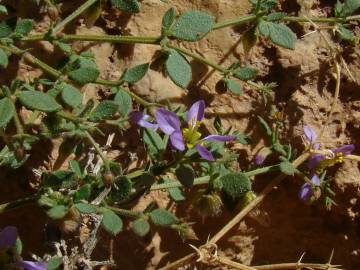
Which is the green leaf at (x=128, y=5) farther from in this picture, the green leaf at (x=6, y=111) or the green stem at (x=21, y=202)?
the green stem at (x=21, y=202)

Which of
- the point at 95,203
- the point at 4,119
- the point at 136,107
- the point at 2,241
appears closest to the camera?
the point at 4,119

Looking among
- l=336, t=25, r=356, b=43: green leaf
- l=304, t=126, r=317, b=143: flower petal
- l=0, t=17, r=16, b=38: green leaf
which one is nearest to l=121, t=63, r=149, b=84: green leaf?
l=0, t=17, r=16, b=38: green leaf

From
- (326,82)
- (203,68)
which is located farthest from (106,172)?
(326,82)

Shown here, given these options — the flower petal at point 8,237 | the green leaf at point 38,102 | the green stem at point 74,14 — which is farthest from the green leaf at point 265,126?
the flower petal at point 8,237

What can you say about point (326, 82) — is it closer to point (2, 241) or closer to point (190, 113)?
point (190, 113)

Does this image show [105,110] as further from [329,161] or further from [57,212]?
[329,161]

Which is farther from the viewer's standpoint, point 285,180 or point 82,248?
point 285,180
